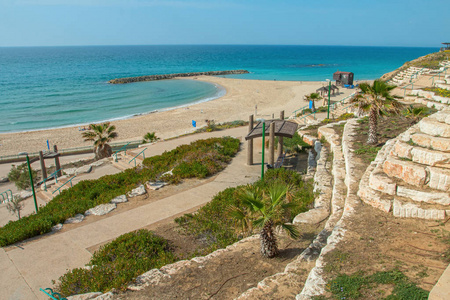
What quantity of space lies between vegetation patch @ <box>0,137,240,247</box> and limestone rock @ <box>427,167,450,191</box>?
9864 mm

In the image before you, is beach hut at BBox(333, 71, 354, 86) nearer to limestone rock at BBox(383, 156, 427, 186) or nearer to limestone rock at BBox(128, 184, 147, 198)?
limestone rock at BBox(128, 184, 147, 198)

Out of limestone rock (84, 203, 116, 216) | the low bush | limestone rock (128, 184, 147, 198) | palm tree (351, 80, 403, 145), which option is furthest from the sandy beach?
palm tree (351, 80, 403, 145)

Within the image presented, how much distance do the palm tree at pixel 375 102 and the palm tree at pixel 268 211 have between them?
7.65m

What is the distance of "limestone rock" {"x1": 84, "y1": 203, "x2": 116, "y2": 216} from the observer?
12.7 metres

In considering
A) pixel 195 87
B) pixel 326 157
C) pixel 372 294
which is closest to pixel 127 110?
pixel 195 87

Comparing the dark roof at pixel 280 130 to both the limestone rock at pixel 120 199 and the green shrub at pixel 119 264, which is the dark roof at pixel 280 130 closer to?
the limestone rock at pixel 120 199

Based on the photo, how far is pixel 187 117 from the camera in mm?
41719

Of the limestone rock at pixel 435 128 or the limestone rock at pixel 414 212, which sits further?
the limestone rock at pixel 435 128

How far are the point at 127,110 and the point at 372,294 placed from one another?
154 ft

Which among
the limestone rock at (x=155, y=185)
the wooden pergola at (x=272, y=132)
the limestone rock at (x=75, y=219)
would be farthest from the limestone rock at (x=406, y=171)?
the limestone rock at (x=75, y=219)

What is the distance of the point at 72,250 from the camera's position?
10.2 m

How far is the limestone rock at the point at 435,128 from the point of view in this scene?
8.26 meters

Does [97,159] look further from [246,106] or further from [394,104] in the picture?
[246,106]

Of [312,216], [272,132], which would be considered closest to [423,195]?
[312,216]
